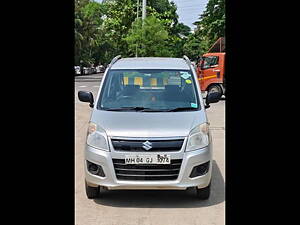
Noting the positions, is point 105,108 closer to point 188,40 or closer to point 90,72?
A: point 90,72

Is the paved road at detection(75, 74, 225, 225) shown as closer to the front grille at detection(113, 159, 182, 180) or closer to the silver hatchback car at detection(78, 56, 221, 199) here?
the silver hatchback car at detection(78, 56, 221, 199)

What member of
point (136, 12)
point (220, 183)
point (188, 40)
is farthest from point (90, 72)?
point (220, 183)

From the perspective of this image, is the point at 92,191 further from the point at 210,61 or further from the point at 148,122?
the point at 210,61

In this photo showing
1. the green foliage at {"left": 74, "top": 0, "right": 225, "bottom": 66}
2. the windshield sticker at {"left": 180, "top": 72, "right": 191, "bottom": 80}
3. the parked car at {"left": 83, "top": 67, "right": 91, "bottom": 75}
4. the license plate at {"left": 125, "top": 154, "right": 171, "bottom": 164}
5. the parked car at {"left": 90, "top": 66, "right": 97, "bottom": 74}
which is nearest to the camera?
the license plate at {"left": 125, "top": 154, "right": 171, "bottom": 164}

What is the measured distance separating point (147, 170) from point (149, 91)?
1334mm

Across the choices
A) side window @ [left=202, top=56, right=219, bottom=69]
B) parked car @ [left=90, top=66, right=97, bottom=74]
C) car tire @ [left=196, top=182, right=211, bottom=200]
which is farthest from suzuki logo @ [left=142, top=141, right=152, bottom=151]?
parked car @ [left=90, top=66, right=97, bottom=74]

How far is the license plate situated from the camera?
5.11 meters

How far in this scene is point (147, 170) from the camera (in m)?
5.14

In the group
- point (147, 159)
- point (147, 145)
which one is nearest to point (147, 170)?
point (147, 159)

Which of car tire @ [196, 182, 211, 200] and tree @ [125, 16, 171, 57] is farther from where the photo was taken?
tree @ [125, 16, 171, 57]

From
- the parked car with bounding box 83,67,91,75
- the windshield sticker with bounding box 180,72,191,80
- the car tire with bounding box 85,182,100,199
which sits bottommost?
the car tire with bounding box 85,182,100,199

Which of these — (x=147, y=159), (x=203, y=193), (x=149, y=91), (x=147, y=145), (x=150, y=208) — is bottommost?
(x=150, y=208)

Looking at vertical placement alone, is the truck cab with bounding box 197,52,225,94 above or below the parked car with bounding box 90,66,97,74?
below
